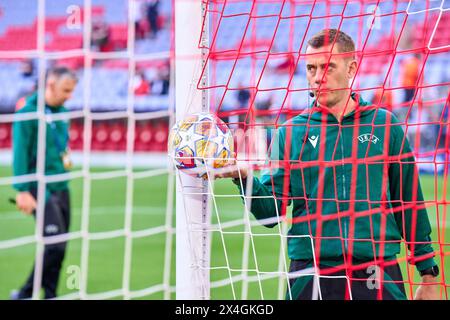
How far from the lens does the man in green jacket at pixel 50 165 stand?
217 inches

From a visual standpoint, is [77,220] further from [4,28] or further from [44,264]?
[4,28]

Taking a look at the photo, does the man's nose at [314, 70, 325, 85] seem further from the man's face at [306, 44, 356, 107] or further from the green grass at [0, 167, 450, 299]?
the green grass at [0, 167, 450, 299]

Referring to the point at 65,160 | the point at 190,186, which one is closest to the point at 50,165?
the point at 65,160

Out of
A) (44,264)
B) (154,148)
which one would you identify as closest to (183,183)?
(44,264)

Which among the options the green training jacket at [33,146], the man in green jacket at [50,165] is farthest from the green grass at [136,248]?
the green training jacket at [33,146]

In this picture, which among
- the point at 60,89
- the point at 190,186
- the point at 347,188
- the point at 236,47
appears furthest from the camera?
the point at 236,47

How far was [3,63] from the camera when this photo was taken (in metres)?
16.7

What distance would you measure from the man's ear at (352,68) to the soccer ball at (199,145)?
0.71m

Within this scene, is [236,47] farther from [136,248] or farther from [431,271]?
[431,271]

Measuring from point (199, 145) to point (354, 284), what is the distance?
992 millimetres

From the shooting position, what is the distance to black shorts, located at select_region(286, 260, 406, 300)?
12.0 ft

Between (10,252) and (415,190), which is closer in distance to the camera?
(415,190)

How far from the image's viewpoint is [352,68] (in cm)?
374
